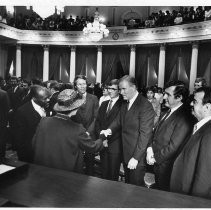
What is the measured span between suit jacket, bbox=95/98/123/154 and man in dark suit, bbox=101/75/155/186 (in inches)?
8.3

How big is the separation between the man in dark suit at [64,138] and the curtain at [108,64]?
13.0 metres

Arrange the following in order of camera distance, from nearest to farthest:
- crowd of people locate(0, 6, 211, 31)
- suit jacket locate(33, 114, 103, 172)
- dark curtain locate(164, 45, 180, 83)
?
suit jacket locate(33, 114, 103, 172), crowd of people locate(0, 6, 211, 31), dark curtain locate(164, 45, 180, 83)

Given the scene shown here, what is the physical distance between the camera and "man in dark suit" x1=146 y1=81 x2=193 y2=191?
257 cm

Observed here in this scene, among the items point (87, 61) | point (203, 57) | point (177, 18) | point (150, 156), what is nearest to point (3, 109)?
point (150, 156)

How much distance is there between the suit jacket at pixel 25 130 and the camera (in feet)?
9.05

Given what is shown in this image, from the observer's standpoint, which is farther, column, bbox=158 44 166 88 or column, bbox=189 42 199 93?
column, bbox=158 44 166 88

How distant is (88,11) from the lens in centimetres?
1666

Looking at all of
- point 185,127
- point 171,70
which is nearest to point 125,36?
point 171,70

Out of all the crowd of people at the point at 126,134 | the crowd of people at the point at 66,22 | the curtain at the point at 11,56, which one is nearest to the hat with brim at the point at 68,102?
the crowd of people at the point at 126,134

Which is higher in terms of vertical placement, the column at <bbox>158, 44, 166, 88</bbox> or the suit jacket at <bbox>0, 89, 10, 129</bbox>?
the column at <bbox>158, 44, 166, 88</bbox>

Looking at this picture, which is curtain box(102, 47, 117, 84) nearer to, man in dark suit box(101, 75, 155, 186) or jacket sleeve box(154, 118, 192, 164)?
man in dark suit box(101, 75, 155, 186)

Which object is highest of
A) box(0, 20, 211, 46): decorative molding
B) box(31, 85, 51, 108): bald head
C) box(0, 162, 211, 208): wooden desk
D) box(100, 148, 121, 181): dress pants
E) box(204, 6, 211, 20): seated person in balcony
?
box(204, 6, 211, 20): seated person in balcony

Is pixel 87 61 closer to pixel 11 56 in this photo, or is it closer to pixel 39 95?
pixel 11 56

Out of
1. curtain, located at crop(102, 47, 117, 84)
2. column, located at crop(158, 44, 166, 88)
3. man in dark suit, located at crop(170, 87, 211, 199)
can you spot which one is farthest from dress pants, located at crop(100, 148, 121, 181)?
curtain, located at crop(102, 47, 117, 84)
